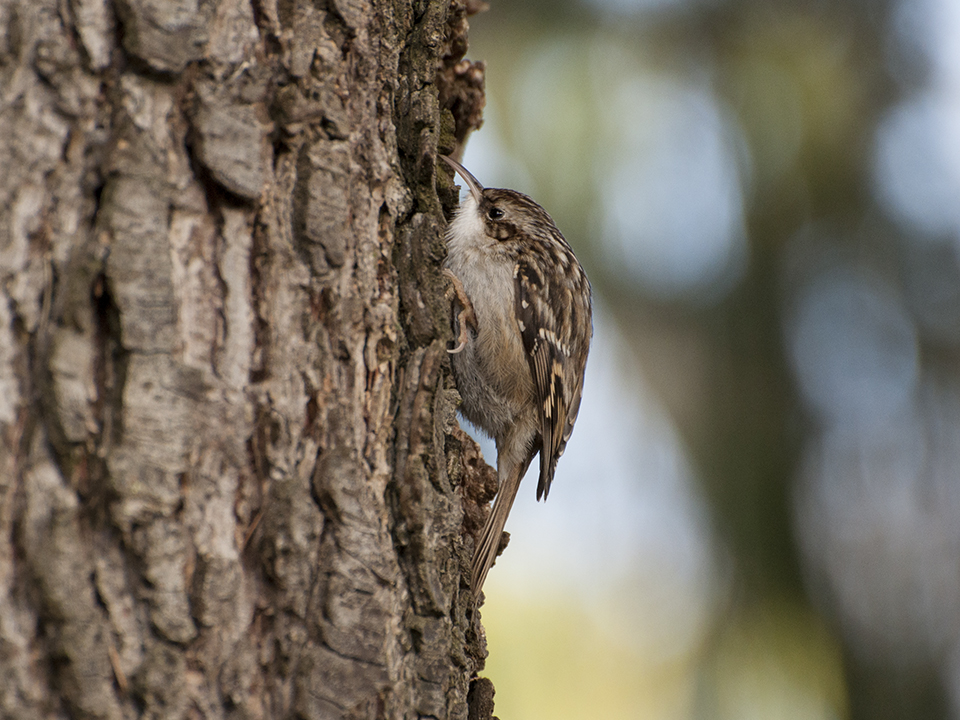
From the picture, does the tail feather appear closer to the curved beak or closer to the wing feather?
the wing feather

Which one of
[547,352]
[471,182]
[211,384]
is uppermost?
[471,182]

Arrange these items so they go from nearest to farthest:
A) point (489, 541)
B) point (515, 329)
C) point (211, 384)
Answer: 1. point (211, 384)
2. point (489, 541)
3. point (515, 329)

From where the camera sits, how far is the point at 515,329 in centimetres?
216

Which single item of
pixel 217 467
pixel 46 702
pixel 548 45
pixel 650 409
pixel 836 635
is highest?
pixel 548 45

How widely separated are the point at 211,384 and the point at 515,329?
126 cm

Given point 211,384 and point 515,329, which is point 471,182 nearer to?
point 515,329

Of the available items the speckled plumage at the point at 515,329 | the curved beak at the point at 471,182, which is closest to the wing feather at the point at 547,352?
the speckled plumage at the point at 515,329

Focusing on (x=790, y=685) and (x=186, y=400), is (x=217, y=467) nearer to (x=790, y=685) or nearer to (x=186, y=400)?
(x=186, y=400)

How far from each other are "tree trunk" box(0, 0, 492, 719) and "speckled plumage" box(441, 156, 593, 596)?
2.85 ft

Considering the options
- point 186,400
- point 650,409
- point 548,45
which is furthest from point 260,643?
point 548,45

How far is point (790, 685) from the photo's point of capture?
2941mm

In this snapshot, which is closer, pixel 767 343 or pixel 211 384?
pixel 211 384

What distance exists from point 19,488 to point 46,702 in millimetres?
218

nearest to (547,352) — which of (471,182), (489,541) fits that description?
(471,182)
